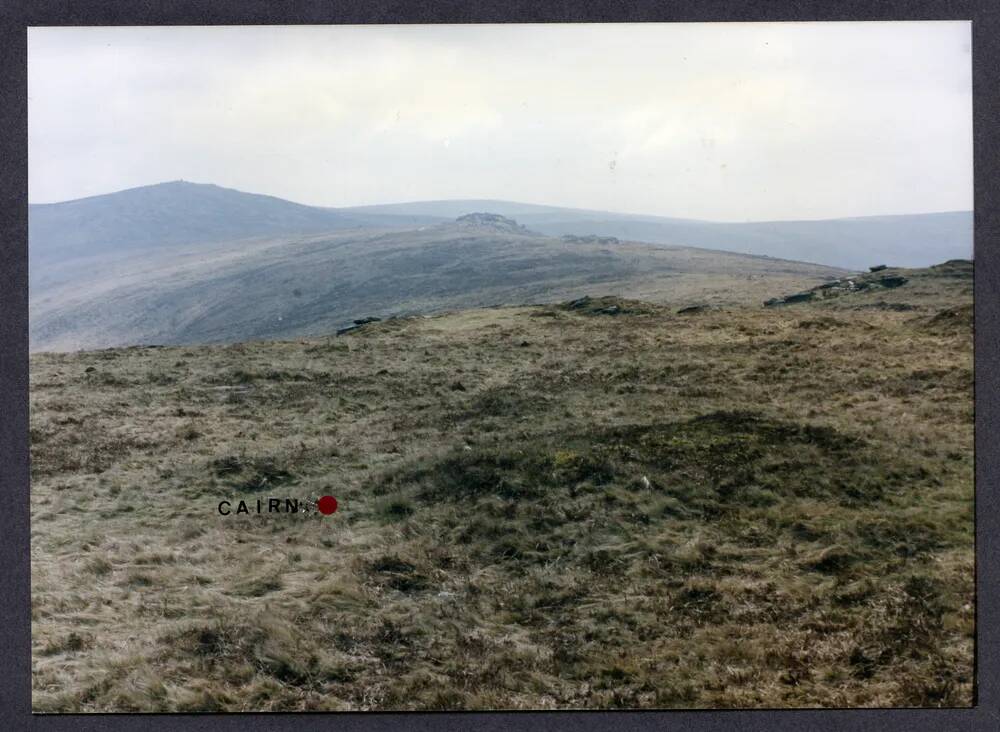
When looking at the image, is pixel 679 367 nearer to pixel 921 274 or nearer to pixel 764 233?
pixel 764 233

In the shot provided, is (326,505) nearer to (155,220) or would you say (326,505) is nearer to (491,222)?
(491,222)

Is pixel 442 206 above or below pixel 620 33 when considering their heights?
below

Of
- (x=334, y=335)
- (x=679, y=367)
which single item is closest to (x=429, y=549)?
(x=679, y=367)

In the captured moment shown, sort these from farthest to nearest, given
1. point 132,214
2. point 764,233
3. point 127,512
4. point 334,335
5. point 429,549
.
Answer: point 334,335, point 132,214, point 764,233, point 127,512, point 429,549

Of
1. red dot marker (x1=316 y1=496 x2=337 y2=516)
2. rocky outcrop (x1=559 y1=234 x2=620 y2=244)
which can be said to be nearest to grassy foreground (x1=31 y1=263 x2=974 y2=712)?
red dot marker (x1=316 y1=496 x2=337 y2=516)

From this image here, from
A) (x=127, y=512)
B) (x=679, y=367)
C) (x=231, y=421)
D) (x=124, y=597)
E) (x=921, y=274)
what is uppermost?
(x=921, y=274)

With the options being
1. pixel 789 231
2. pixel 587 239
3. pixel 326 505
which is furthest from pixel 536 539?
pixel 587 239
